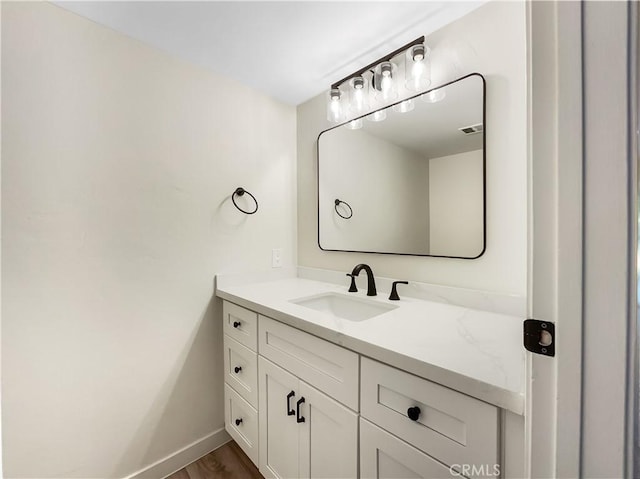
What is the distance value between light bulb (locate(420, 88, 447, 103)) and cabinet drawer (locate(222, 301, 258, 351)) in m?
1.29

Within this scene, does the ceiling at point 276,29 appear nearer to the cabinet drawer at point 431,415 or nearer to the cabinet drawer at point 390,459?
the cabinet drawer at point 431,415

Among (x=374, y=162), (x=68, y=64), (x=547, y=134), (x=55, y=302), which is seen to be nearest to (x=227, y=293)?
(x=55, y=302)

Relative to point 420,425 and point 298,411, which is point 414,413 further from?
point 298,411

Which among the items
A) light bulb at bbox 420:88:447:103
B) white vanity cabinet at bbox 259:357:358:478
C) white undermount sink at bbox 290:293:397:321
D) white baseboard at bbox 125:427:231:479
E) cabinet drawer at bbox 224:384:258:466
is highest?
light bulb at bbox 420:88:447:103

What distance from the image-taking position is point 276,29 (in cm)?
126

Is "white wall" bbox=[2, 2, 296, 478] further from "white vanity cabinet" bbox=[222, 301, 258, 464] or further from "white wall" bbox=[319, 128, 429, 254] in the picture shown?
"white wall" bbox=[319, 128, 429, 254]

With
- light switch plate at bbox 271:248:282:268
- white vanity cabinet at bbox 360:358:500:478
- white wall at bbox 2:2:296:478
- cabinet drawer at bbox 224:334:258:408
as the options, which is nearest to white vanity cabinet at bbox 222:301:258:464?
cabinet drawer at bbox 224:334:258:408

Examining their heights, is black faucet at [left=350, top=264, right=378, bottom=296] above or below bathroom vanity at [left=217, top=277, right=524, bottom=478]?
above

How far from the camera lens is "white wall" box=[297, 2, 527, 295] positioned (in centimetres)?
106

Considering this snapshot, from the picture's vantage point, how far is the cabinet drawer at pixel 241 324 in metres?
1.32

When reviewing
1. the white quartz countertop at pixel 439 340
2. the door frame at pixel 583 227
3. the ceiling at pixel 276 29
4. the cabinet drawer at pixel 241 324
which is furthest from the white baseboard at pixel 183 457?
the ceiling at pixel 276 29

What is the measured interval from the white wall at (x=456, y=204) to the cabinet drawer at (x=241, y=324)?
3.04 feet

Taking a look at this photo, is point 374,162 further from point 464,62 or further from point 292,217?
point 292,217

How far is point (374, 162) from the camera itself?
5.15 feet
